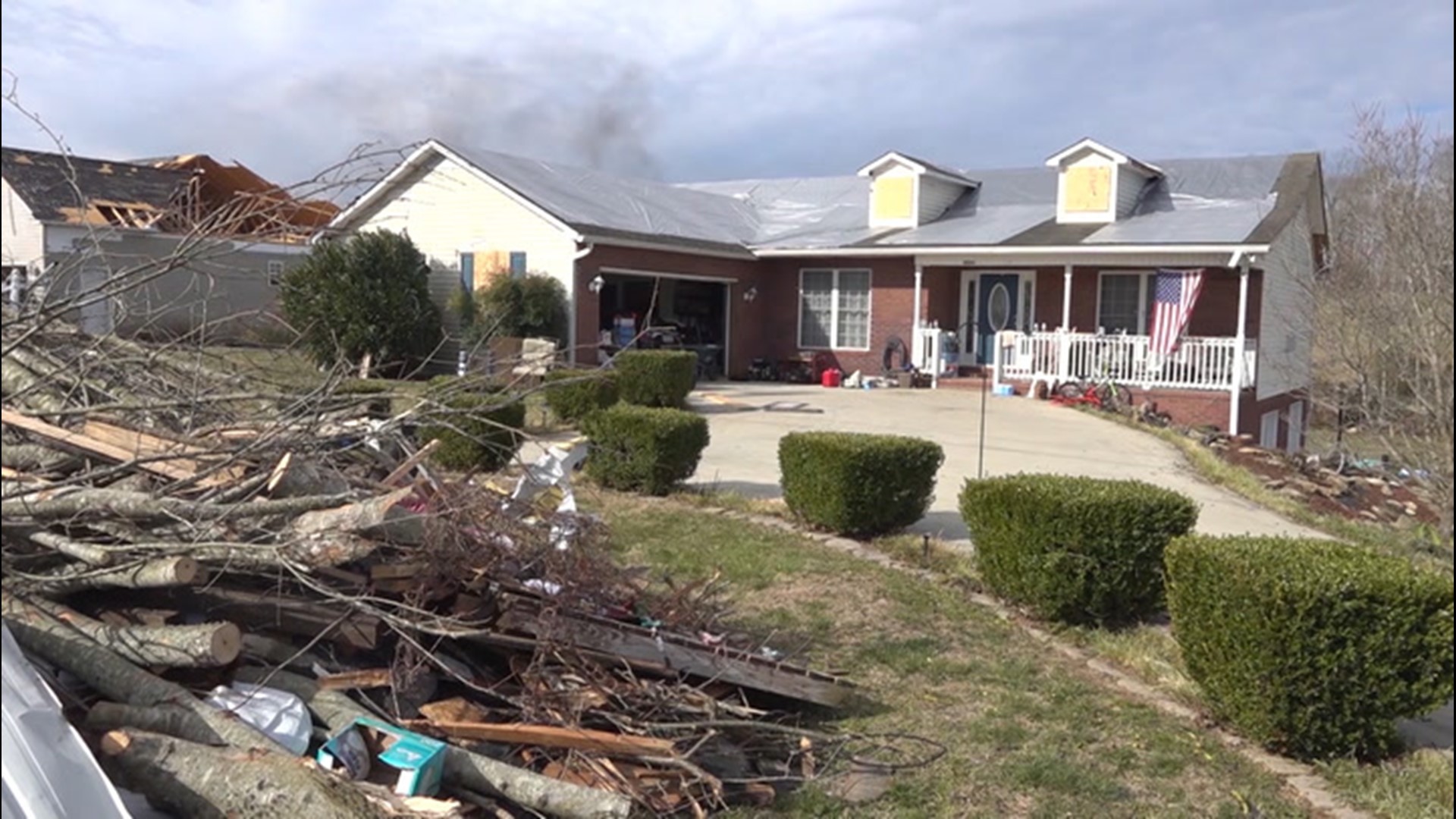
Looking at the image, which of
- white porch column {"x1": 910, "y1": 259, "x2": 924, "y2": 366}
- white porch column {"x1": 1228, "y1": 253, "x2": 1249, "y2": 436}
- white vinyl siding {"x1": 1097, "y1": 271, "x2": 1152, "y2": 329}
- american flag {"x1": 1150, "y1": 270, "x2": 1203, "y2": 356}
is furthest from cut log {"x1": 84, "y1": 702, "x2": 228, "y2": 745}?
white vinyl siding {"x1": 1097, "y1": 271, "x2": 1152, "y2": 329}

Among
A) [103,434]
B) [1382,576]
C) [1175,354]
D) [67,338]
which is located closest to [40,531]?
[103,434]

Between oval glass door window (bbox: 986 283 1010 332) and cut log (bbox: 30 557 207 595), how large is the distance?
20602 mm

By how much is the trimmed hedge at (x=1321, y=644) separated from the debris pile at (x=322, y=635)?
154cm

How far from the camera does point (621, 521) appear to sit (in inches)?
378

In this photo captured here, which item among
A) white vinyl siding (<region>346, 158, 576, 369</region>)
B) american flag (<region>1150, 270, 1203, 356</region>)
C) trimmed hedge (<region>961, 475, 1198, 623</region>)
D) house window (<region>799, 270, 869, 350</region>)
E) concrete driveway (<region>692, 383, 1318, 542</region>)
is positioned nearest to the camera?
trimmed hedge (<region>961, 475, 1198, 623</region>)

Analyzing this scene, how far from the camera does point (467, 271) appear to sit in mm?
22797

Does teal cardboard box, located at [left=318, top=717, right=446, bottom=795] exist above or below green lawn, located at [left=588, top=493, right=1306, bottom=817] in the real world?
above

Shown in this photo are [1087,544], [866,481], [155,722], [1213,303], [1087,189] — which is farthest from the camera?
[1087,189]

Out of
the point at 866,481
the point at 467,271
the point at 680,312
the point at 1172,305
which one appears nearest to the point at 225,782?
the point at 866,481

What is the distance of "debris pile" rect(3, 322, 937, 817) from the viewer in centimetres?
375

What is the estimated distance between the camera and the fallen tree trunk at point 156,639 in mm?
3873

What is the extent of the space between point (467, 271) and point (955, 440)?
1126 centimetres

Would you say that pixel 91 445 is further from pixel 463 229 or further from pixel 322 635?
pixel 463 229

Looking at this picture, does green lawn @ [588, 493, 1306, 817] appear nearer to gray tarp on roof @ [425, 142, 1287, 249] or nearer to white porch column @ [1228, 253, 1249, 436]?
white porch column @ [1228, 253, 1249, 436]
